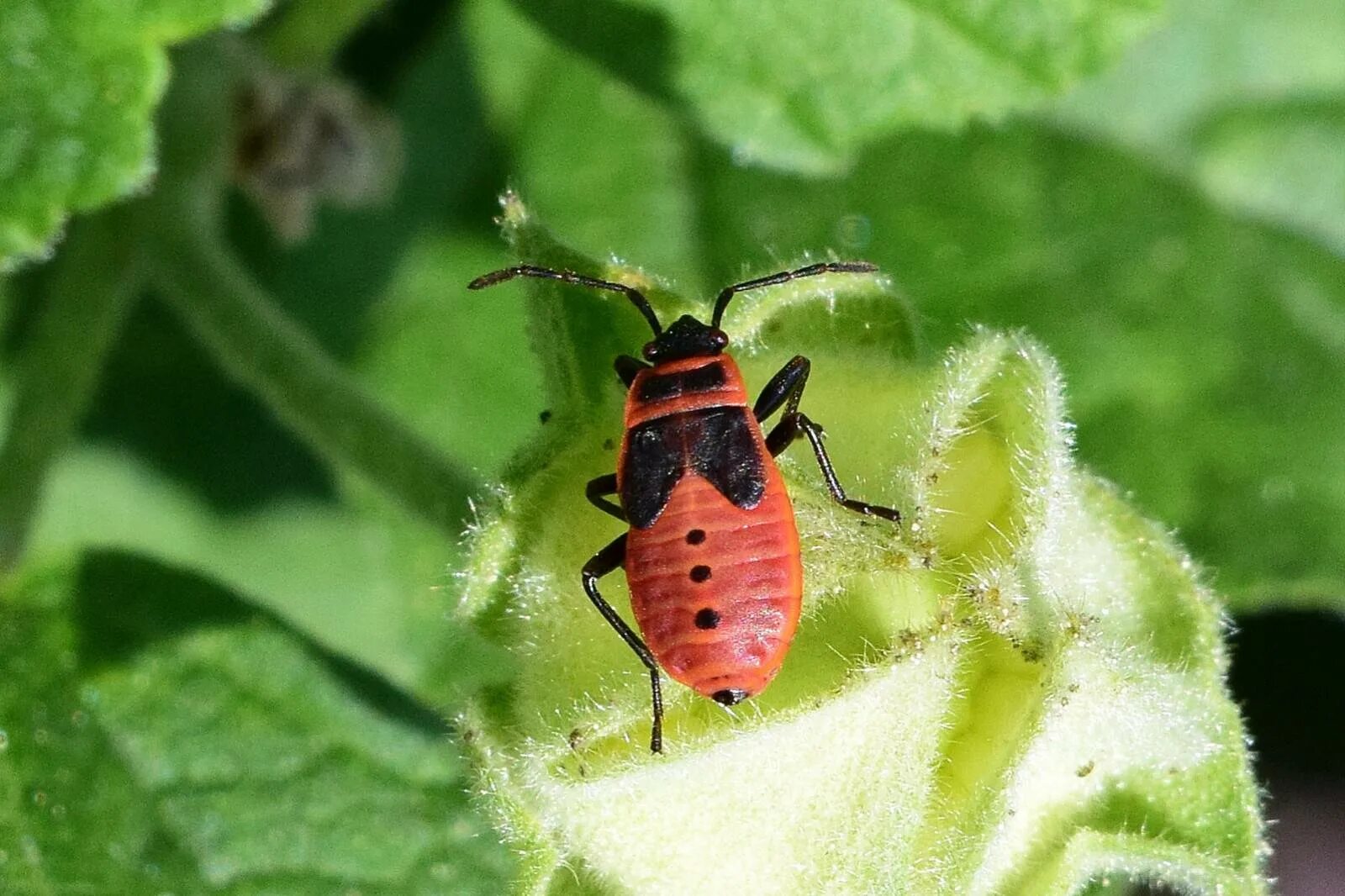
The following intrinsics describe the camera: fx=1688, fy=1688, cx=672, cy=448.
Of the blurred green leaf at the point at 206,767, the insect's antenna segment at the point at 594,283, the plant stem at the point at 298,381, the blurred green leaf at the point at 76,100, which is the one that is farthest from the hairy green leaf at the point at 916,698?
the blurred green leaf at the point at 206,767

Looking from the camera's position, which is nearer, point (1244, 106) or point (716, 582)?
point (716, 582)

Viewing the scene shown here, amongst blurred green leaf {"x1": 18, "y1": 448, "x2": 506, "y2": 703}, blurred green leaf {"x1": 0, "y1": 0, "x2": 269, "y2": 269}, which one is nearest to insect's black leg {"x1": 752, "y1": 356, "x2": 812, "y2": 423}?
blurred green leaf {"x1": 0, "y1": 0, "x2": 269, "y2": 269}

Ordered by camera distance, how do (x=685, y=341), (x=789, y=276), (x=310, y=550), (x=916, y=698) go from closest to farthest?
(x=916, y=698) < (x=789, y=276) < (x=685, y=341) < (x=310, y=550)

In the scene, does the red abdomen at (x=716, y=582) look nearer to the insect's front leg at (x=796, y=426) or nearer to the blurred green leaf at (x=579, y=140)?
the insect's front leg at (x=796, y=426)

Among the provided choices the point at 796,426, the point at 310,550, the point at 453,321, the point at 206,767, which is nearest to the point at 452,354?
the point at 453,321

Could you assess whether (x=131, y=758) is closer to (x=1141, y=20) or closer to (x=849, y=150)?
(x=849, y=150)

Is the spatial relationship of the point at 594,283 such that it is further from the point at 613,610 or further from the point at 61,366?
the point at 61,366

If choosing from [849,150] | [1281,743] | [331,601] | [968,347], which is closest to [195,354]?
[331,601]
